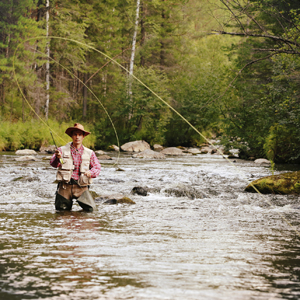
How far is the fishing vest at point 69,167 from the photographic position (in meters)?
6.50

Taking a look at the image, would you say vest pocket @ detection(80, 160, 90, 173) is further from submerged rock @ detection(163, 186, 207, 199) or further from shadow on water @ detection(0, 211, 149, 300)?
submerged rock @ detection(163, 186, 207, 199)

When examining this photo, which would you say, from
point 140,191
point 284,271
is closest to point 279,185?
point 140,191

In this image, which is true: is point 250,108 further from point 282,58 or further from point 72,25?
point 72,25

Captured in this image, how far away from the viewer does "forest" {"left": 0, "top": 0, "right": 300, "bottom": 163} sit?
18.8 meters

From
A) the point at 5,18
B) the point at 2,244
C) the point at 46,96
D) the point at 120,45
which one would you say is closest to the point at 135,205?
the point at 2,244

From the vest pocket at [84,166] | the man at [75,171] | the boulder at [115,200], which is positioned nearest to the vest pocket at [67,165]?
the man at [75,171]

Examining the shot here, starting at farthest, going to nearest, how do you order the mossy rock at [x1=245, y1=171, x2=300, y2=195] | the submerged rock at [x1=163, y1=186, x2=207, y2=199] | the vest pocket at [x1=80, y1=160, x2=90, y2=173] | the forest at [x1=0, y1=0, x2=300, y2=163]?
1. the forest at [x1=0, y1=0, x2=300, y2=163]
2. the mossy rock at [x1=245, y1=171, x2=300, y2=195]
3. the submerged rock at [x1=163, y1=186, x2=207, y2=199]
4. the vest pocket at [x1=80, y1=160, x2=90, y2=173]

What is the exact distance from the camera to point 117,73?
31188mm

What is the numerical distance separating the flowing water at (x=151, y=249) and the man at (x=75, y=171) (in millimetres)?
271

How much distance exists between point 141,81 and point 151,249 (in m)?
19.0

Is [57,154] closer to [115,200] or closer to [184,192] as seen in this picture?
[115,200]

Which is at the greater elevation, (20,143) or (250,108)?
(250,108)

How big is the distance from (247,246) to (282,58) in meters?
12.4

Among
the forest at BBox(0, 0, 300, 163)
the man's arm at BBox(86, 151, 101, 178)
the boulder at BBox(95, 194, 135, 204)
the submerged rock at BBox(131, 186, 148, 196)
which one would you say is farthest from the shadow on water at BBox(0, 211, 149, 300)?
the forest at BBox(0, 0, 300, 163)
